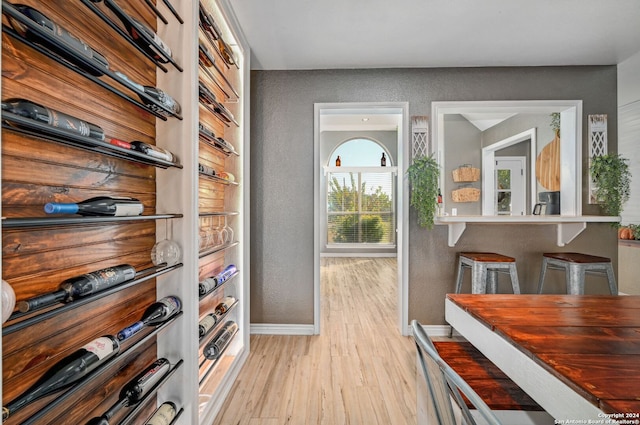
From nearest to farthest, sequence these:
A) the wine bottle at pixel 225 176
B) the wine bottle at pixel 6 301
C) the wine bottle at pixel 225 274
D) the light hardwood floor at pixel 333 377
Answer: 1. the wine bottle at pixel 6 301
2. the light hardwood floor at pixel 333 377
3. the wine bottle at pixel 225 274
4. the wine bottle at pixel 225 176

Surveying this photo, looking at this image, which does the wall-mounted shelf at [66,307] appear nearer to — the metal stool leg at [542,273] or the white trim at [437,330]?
the white trim at [437,330]

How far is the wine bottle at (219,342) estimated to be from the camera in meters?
2.01

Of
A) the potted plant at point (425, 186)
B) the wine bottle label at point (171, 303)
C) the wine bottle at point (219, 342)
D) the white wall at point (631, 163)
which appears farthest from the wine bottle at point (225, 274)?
the white wall at point (631, 163)

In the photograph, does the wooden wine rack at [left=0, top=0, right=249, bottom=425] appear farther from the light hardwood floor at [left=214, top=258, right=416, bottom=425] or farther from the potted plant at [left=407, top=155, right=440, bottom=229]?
the potted plant at [left=407, top=155, right=440, bottom=229]

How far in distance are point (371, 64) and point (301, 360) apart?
105 inches

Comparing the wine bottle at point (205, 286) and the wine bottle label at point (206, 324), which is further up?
the wine bottle at point (205, 286)

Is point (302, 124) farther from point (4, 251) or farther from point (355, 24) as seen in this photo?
point (4, 251)

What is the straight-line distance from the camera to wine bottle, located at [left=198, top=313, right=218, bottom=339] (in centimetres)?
185

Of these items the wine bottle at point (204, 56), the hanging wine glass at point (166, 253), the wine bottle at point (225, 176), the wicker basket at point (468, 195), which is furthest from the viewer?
the wicker basket at point (468, 195)

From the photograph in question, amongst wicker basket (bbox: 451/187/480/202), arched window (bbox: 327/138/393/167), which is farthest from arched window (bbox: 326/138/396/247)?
wicker basket (bbox: 451/187/480/202)

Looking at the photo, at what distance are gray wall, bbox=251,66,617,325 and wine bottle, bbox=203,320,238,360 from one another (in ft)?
3.03

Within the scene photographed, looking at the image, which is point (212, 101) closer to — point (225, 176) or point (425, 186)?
point (225, 176)

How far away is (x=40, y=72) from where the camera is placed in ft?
3.21

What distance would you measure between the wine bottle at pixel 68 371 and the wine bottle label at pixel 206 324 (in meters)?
0.78
